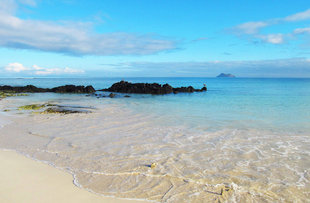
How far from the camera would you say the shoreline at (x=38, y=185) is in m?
4.79

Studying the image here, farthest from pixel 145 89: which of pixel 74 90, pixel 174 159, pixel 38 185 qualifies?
pixel 38 185

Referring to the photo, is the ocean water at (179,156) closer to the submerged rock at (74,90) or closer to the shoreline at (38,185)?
the shoreline at (38,185)

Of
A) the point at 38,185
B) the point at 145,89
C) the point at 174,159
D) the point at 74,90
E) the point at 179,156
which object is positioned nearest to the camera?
the point at 38,185

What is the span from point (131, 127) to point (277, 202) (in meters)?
8.51

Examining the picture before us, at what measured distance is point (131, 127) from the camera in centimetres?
1220

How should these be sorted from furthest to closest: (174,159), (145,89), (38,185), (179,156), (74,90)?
(74,90)
(145,89)
(179,156)
(174,159)
(38,185)

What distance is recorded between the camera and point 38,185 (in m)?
5.34

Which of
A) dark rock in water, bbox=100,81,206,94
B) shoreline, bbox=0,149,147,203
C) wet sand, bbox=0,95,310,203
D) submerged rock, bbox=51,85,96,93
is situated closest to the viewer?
shoreline, bbox=0,149,147,203

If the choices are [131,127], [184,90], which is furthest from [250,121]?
[184,90]

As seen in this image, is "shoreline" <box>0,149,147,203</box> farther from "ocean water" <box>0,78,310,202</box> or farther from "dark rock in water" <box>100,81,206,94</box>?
"dark rock in water" <box>100,81,206,94</box>

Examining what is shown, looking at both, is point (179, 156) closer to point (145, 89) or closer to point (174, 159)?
point (174, 159)

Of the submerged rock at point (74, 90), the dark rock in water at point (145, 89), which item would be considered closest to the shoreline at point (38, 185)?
the dark rock in water at point (145, 89)

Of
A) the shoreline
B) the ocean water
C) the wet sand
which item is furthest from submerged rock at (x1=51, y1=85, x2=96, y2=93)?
the shoreline

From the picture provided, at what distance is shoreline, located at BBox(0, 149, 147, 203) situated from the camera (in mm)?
4793
